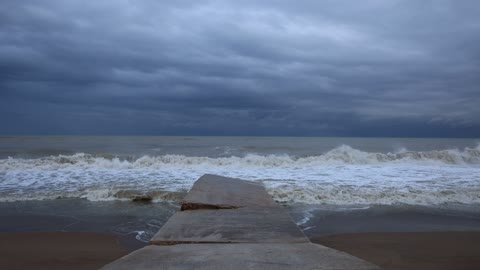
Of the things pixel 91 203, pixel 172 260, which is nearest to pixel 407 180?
pixel 91 203

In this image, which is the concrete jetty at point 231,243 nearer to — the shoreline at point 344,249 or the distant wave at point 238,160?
the shoreline at point 344,249

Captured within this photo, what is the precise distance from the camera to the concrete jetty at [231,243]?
2.41m

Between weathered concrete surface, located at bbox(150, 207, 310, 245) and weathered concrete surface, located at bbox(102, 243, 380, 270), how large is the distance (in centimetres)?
19

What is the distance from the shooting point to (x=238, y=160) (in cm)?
1923

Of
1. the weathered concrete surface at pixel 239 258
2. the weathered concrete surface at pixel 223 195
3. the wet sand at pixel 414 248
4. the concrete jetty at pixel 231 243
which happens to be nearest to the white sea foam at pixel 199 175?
the wet sand at pixel 414 248

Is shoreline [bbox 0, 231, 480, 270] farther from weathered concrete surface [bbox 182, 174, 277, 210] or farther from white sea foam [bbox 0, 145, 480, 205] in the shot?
white sea foam [bbox 0, 145, 480, 205]

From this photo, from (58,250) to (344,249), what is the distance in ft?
14.3

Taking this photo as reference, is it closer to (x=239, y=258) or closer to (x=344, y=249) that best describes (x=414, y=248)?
(x=344, y=249)

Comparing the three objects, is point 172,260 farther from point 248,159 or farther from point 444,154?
point 444,154

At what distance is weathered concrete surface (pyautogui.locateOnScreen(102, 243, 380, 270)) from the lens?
7.72 ft

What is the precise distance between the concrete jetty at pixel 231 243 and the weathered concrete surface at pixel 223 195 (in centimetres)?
1

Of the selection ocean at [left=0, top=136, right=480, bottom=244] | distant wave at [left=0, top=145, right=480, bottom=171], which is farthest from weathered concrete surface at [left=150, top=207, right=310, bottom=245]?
distant wave at [left=0, top=145, right=480, bottom=171]

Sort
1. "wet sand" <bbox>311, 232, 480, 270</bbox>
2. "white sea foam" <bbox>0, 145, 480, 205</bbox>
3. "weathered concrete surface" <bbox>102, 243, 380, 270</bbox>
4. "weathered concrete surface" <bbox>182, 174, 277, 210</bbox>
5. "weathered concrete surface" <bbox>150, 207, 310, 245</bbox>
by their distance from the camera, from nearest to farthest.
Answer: "weathered concrete surface" <bbox>102, 243, 380, 270</bbox> < "weathered concrete surface" <bbox>150, 207, 310, 245</bbox> < "weathered concrete surface" <bbox>182, 174, 277, 210</bbox> < "wet sand" <bbox>311, 232, 480, 270</bbox> < "white sea foam" <bbox>0, 145, 480, 205</bbox>

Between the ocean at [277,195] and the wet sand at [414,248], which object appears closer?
the wet sand at [414,248]
